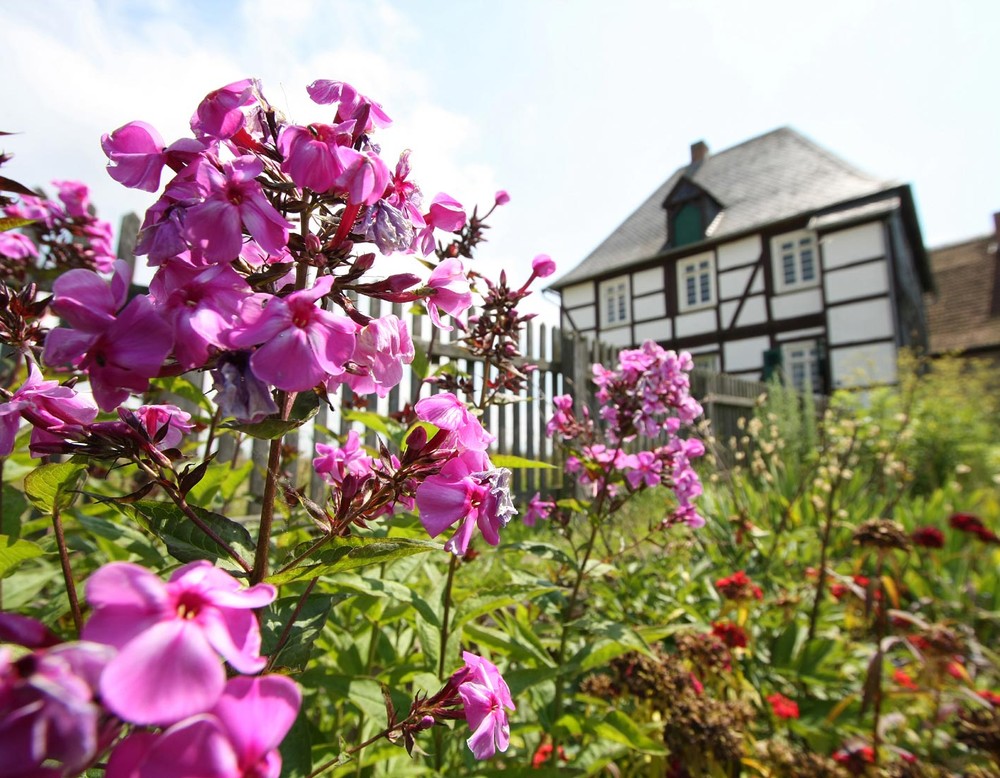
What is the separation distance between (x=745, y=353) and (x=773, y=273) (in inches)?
81.0

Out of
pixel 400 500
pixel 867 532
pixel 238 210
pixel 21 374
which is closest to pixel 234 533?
pixel 400 500

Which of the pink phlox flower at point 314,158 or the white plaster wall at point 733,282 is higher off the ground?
the white plaster wall at point 733,282

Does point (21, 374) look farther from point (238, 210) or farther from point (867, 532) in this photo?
point (867, 532)

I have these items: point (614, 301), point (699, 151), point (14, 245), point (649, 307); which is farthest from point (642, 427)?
point (699, 151)

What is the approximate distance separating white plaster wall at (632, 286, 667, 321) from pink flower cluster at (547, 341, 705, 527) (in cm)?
1450

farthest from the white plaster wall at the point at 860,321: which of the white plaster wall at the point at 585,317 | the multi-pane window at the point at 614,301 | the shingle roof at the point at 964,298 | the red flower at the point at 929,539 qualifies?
the red flower at the point at 929,539

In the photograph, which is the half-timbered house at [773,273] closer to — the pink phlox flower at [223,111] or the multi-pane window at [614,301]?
the multi-pane window at [614,301]

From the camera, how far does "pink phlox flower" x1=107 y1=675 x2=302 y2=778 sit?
331 millimetres

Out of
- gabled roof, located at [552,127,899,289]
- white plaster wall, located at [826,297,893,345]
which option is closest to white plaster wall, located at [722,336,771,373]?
white plaster wall, located at [826,297,893,345]

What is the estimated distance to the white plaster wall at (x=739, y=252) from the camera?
14570mm

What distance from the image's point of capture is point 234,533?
2.26ft

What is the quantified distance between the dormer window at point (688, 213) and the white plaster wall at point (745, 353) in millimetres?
3290

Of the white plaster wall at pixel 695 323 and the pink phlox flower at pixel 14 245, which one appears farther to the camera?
the white plaster wall at pixel 695 323

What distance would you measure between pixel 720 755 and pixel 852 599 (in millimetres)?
1767
